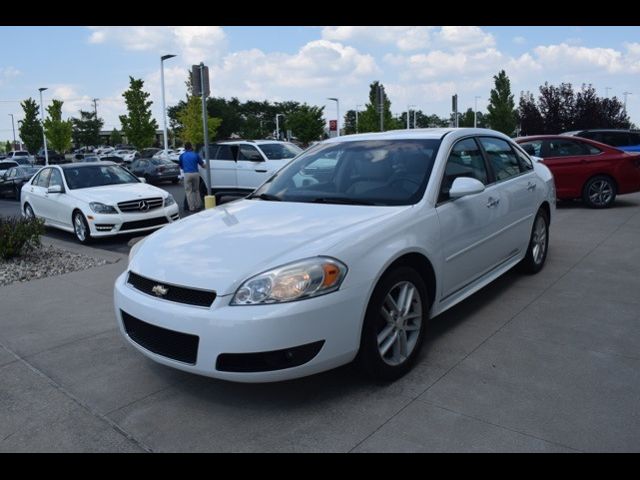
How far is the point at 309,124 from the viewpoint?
5169 cm

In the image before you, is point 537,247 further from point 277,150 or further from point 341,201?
point 277,150

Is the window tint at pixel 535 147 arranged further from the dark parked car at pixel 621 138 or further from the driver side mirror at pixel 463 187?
the driver side mirror at pixel 463 187

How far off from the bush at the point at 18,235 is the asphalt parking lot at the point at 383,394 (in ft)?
9.66

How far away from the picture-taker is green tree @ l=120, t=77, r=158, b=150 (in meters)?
40.4

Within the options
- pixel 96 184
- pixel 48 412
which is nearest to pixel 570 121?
pixel 96 184

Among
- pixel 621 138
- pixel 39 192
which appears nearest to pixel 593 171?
pixel 621 138

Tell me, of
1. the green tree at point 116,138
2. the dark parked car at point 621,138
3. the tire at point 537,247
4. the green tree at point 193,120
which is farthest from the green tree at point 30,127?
the tire at point 537,247

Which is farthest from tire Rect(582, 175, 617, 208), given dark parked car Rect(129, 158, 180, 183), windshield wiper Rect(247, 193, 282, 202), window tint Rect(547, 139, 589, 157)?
dark parked car Rect(129, 158, 180, 183)

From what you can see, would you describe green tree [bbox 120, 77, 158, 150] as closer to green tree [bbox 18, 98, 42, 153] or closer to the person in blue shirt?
green tree [bbox 18, 98, 42, 153]

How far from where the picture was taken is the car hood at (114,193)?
9.91 meters

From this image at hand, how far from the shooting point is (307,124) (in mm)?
51750

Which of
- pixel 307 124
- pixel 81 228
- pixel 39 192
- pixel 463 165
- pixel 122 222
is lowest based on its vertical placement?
pixel 81 228

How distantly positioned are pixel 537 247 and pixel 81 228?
7694 millimetres
